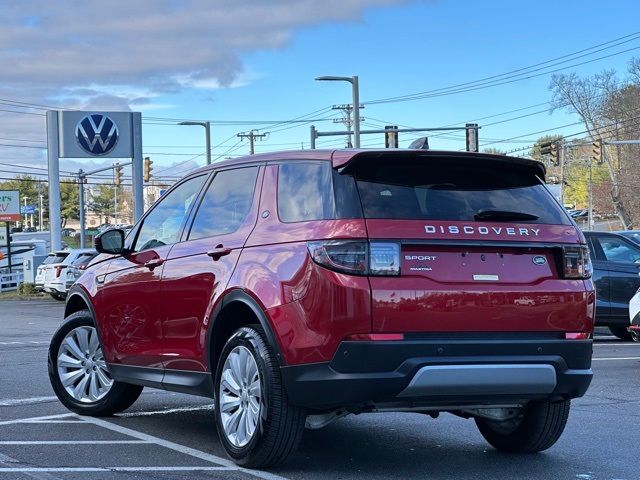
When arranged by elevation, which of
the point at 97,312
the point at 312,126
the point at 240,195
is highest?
the point at 312,126

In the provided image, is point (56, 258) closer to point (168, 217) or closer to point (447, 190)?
point (168, 217)

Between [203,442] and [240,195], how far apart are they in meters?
1.74

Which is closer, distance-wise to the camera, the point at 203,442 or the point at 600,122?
the point at 203,442

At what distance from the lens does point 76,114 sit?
38219 millimetres

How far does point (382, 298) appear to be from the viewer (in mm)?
5496

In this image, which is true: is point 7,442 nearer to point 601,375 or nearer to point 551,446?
point 551,446

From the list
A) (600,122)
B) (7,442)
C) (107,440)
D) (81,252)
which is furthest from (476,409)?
(600,122)

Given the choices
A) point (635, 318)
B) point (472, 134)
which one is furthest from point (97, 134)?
point (635, 318)

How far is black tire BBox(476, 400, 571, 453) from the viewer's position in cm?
654

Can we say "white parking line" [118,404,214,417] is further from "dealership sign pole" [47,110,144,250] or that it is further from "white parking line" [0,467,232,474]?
"dealership sign pole" [47,110,144,250]

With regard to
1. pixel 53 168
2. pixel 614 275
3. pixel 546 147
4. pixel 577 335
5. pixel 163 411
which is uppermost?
pixel 546 147

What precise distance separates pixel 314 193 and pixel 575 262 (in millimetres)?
1594

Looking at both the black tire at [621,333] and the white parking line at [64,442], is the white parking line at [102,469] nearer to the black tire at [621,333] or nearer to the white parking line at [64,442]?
the white parking line at [64,442]

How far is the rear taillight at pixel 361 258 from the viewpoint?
5.53 metres
